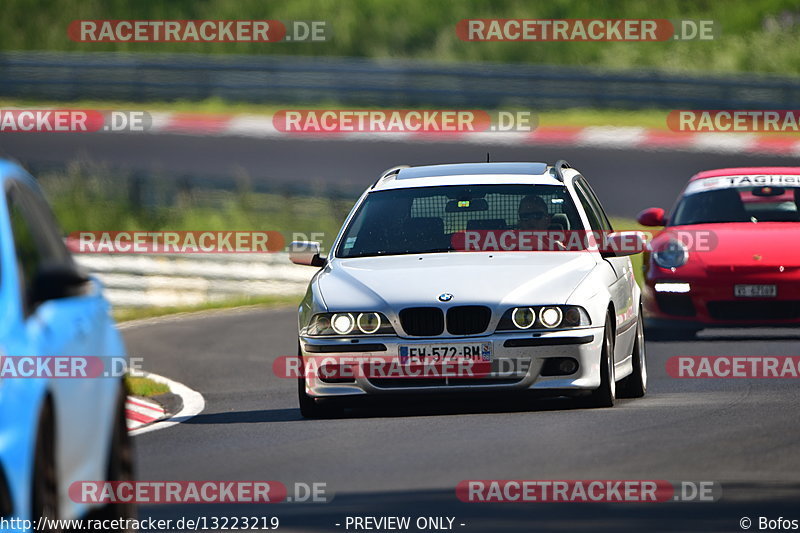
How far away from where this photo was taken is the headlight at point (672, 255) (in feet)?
54.1

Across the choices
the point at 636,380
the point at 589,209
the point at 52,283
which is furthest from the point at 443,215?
the point at 52,283

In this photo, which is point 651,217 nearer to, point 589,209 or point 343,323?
point 589,209

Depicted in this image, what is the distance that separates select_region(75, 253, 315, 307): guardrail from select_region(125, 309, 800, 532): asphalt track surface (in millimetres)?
10449

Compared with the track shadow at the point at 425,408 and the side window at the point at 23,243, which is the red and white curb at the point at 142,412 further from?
the side window at the point at 23,243

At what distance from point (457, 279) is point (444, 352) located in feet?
1.61

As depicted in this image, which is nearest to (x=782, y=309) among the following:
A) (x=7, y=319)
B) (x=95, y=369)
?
(x=95, y=369)

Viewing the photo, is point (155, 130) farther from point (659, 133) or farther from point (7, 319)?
point (7, 319)

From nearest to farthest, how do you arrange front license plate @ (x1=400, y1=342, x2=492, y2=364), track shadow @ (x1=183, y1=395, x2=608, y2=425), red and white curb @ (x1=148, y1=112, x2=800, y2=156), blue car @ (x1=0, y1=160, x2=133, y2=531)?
1. blue car @ (x1=0, y1=160, x2=133, y2=531)
2. front license plate @ (x1=400, y1=342, x2=492, y2=364)
3. track shadow @ (x1=183, y1=395, x2=608, y2=425)
4. red and white curb @ (x1=148, y1=112, x2=800, y2=156)

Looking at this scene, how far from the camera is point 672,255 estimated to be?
16.6m

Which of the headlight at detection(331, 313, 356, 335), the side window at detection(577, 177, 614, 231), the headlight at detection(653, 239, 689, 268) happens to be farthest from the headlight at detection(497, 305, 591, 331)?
the headlight at detection(653, 239, 689, 268)

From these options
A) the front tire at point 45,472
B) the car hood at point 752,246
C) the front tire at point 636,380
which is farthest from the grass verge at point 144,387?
the front tire at point 45,472

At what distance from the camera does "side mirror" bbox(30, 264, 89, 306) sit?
5934 millimetres

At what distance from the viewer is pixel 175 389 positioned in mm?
15312

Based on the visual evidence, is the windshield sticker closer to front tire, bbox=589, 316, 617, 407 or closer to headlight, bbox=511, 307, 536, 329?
front tire, bbox=589, 316, 617, 407
